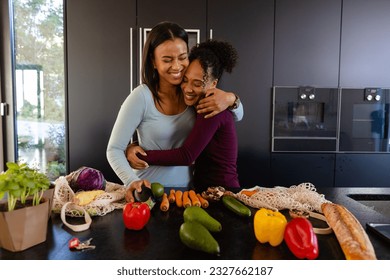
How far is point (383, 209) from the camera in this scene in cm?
149

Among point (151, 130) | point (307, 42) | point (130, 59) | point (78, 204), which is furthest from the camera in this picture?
point (307, 42)

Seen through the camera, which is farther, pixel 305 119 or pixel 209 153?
pixel 305 119

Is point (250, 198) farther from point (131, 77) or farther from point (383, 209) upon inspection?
point (131, 77)

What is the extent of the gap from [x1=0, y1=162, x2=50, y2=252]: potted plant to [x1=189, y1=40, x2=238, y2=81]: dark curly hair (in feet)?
2.73

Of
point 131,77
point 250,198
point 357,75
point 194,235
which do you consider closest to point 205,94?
point 250,198

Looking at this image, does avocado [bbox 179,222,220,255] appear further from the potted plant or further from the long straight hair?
the long straight hair

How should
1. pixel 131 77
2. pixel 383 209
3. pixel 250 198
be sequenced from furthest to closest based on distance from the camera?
pixel 131 77
pixel 383 209
pixel 250 198

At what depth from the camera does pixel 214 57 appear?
1405 mm

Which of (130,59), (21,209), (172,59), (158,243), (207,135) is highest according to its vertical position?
(130,59)

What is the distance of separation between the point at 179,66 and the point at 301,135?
1656 mm

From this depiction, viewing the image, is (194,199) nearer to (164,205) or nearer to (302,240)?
(164,205)

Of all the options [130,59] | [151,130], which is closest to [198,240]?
[151,130]

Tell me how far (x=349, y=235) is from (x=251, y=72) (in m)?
2.01

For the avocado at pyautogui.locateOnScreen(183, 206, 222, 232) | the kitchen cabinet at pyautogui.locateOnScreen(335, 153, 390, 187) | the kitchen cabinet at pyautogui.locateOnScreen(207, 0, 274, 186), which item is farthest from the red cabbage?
the kitchen cabinet at pyautogui.locateOnScreen(335, 153, 390, 187)
